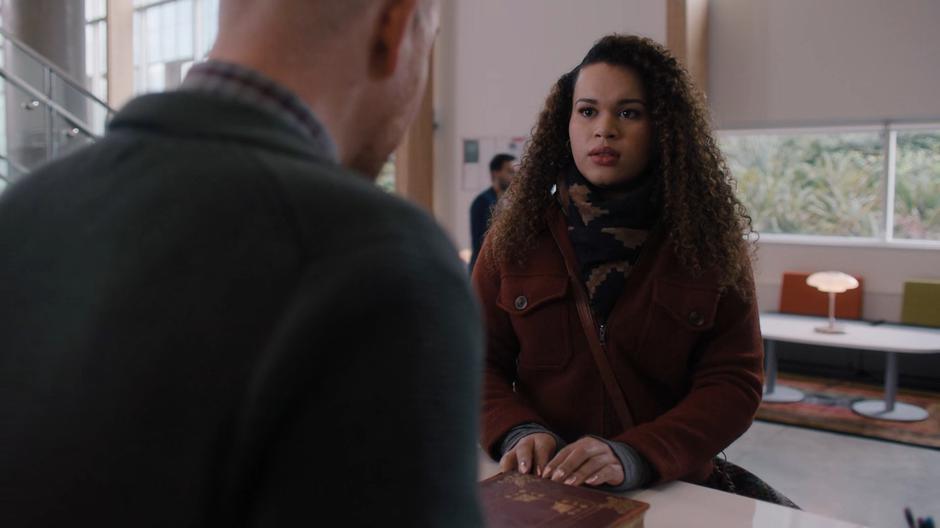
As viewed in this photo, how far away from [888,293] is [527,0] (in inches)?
175

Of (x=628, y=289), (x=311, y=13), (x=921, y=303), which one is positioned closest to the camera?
(x=311, y=13)

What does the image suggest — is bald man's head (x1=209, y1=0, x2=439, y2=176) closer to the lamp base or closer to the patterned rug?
the patterned rug

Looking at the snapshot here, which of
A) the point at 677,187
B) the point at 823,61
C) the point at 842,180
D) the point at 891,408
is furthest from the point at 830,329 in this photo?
the point at 677,187

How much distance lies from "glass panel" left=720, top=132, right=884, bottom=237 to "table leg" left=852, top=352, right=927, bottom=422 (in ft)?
6.50

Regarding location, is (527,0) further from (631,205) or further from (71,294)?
(71,294)

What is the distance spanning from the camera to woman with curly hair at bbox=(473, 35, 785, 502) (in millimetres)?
1647

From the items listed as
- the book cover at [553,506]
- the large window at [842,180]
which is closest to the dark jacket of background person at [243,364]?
the book cover at [553,506]

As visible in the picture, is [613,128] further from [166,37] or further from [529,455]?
[166,37]

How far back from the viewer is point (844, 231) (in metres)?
7.45

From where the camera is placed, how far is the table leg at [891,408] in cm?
557

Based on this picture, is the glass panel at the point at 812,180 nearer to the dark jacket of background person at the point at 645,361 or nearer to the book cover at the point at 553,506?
the dark jacket of background person at the point at 645,361

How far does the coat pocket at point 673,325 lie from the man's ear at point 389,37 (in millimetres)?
1142

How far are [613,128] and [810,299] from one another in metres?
6.11

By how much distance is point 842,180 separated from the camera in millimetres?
7453
